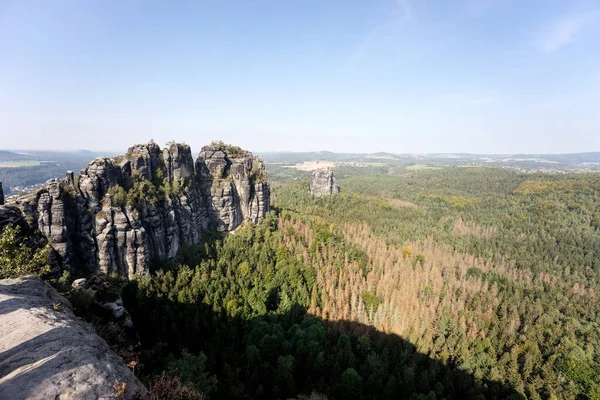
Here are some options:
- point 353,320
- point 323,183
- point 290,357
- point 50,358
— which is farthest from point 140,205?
point 323,183

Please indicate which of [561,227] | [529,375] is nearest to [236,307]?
[529,375]

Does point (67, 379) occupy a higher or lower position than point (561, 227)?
higher

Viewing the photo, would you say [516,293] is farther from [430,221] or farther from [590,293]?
[430,221]

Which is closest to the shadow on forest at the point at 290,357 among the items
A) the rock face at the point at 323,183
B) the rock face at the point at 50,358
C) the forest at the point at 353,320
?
the forest at the point at 353,320

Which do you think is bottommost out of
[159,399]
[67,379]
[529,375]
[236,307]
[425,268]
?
[529,375]

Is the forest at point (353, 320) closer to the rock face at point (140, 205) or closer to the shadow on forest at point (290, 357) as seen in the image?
the shadow on forest at point (290, 357)

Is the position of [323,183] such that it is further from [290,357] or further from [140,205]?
[290,357]

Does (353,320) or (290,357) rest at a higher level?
(290,357)

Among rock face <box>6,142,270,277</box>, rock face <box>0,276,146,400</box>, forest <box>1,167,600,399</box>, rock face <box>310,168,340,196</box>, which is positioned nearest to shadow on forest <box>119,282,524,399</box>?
forest <box>1,167,600,399</box>
